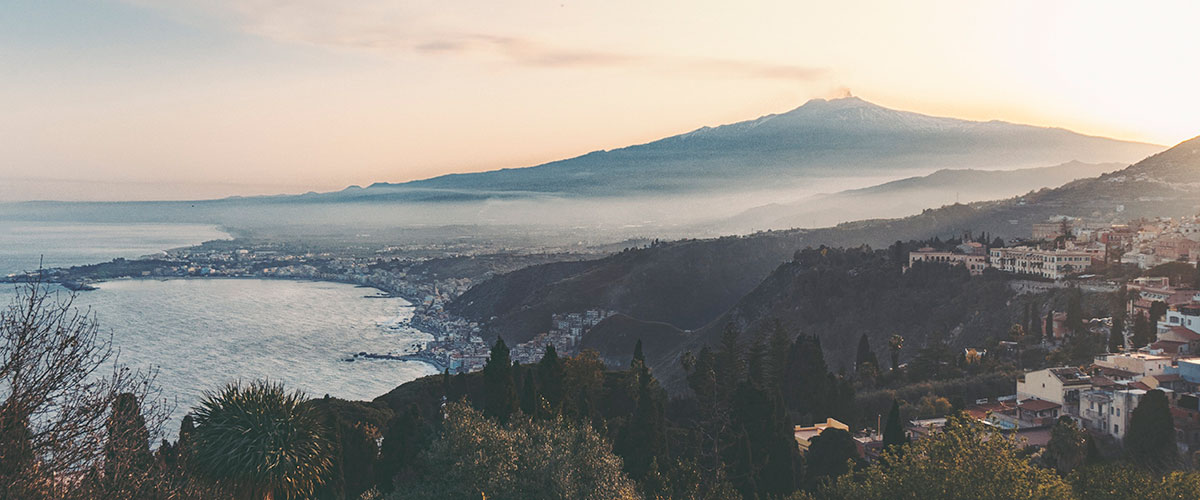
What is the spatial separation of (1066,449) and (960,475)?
8.55 meters

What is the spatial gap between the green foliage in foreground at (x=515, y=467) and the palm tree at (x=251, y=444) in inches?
68.0

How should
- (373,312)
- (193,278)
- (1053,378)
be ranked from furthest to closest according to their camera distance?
(193,278)
(373,312)
(1053,378)

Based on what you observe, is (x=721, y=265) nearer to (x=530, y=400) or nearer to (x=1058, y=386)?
(x=1058, y=386)

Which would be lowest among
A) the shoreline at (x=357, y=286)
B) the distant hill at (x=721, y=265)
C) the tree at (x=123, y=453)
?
the shoreline at (x=357, y=286)

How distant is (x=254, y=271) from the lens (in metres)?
130

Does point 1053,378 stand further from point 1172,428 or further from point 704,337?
point 704,337

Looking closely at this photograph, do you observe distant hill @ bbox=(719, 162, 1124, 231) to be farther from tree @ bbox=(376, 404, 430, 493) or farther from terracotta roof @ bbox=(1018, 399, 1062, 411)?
tree @ bbox=(376, 404, 430, 493)

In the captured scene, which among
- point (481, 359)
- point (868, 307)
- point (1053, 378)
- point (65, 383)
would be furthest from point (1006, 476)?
point (481, 359)

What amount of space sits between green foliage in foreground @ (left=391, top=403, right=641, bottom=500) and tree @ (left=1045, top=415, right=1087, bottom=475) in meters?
9.86

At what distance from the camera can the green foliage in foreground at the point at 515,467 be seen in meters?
12.0

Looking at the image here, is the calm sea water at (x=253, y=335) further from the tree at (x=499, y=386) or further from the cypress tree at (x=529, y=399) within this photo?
the cypress tree at (x=529, y=399)

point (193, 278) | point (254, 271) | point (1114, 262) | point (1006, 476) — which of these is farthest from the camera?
point (254, 271)

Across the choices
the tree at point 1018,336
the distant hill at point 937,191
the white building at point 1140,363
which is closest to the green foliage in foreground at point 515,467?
the white building at point 1140,363

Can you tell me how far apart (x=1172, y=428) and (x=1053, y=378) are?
186 inches
